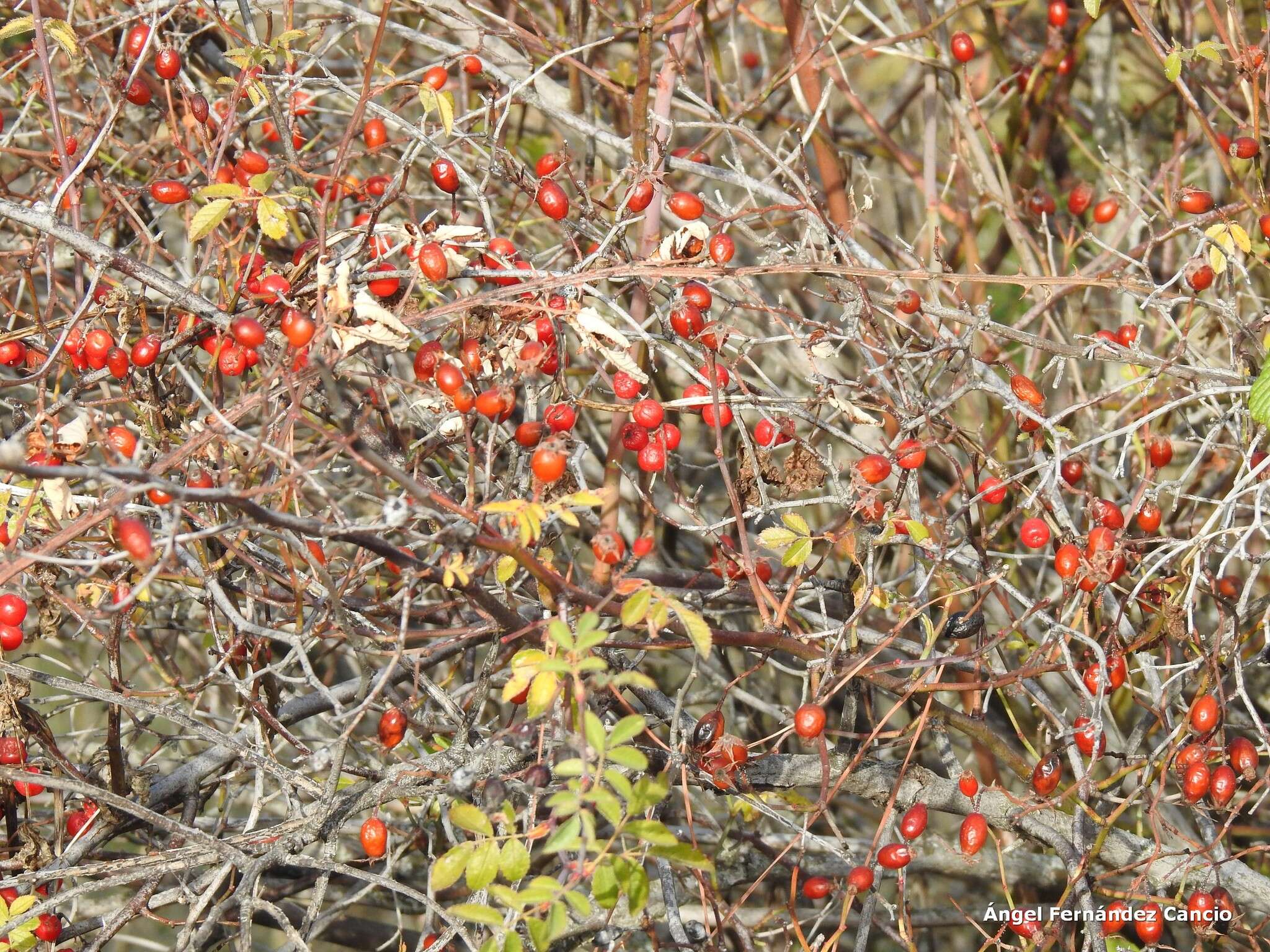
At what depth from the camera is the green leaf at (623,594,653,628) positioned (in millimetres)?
1356

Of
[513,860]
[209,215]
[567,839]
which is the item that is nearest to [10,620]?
[209,215]

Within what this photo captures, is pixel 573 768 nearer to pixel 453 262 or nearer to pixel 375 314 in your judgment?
pixel 375 314

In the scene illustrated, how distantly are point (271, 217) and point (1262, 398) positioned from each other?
1511 millimetres

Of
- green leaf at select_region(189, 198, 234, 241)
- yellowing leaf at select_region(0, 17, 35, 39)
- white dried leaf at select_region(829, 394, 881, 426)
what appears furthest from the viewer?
yellowing leaf at select_region(0, 17, 35, 39)

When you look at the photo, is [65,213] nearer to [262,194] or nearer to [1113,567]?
[262,194]

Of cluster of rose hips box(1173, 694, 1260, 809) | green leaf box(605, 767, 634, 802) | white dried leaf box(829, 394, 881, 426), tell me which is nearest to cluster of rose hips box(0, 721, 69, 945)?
green leaf box(605, 767, 634, 802)

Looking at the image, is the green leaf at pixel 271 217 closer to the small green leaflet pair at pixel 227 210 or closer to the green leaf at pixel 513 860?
the small green leaflet pair at pixel 227 210

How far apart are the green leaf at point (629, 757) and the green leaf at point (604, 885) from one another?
15cm

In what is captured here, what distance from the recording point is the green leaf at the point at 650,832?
1242 millimetres

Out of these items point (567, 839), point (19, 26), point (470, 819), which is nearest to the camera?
point (567, 839)

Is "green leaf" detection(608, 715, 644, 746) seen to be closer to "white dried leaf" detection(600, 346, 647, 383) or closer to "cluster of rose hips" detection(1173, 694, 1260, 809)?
"white dried leaf" detection(600, 346, 647, 383)

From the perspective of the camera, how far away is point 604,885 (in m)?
1.28

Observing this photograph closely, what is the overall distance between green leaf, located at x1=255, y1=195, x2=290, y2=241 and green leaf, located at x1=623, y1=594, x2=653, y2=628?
728 mm

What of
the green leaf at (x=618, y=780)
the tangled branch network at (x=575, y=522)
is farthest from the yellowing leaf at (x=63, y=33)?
the green leaf at (x=618, y=780)
